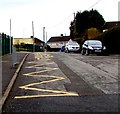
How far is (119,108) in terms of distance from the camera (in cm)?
798

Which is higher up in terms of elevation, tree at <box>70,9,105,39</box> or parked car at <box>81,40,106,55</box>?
tree at <box>70,9,105,39</box>

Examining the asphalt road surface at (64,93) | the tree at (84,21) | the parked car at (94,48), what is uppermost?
the tree at (84,21)

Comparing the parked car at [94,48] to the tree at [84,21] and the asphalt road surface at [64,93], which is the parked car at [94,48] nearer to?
the asphalt road surface at [64,93]

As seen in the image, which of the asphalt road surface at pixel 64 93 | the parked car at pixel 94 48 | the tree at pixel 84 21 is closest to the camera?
the asphalt road surface at pixel 64 93

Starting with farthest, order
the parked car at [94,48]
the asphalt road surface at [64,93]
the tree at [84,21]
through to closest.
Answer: the tree at [84,21]
the parked car at [94,48]
the asphalt road surface at [64,93]

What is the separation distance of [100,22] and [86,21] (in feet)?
11.9

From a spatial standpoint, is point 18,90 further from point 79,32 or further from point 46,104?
point 79,32

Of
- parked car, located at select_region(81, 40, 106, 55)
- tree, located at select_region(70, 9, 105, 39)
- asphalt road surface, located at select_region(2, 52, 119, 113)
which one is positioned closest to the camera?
asphalt road surface, located at select_region(2, 52, 119, 113)

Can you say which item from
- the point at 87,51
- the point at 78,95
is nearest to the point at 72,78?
the point at 78,95

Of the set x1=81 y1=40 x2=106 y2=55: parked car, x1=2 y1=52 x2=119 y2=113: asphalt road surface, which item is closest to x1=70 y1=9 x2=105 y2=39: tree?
x1=81 y1=40 x2=106 y2=55: parked car

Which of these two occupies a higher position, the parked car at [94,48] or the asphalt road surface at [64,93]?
the parked car at [94,48]

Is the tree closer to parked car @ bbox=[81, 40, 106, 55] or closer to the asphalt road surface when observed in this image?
parked car @ bbox=[81, 40, 106, 55]

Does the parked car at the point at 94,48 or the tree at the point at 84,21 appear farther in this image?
the tree at the point at 84,21

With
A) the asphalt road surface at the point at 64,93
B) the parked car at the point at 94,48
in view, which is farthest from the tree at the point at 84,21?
the asphalt road surface at the point at 64,93
